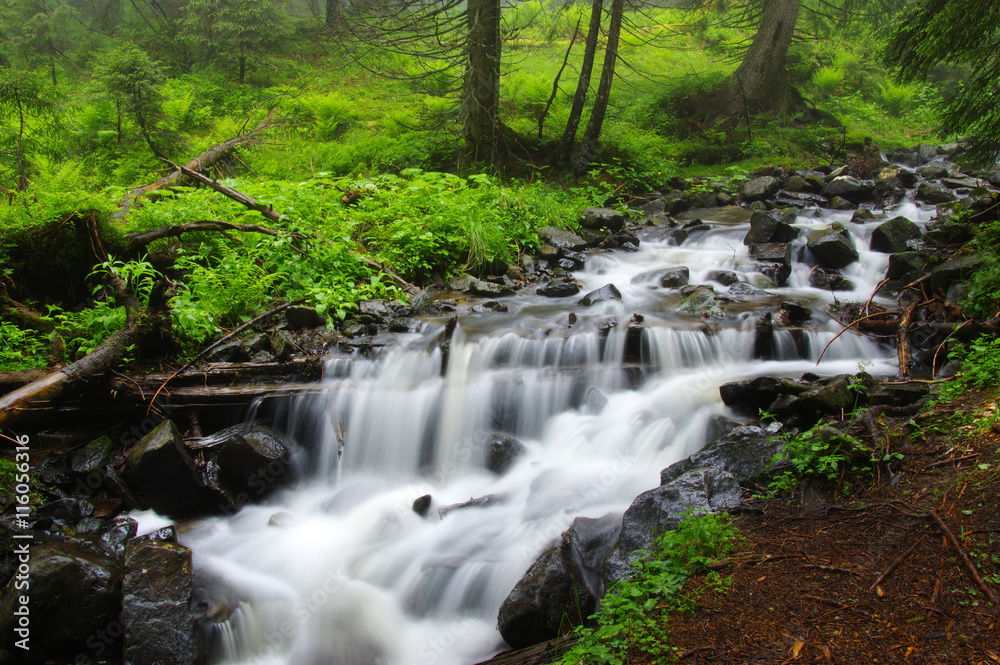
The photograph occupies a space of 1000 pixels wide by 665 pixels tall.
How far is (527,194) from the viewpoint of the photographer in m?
10.0

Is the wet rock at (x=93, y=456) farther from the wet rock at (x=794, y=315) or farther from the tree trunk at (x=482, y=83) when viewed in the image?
the tree trunk at (x=482, y=83)

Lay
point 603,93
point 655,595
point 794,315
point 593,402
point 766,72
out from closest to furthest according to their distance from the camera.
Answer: point 655,595, point 593,402, point 794,315, point 603,93, point 766,72

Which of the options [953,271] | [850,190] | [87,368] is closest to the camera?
[87,368]

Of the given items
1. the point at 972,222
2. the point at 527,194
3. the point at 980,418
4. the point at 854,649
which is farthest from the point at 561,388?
the point at 972,222

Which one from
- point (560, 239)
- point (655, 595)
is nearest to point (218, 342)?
point (655, 595)

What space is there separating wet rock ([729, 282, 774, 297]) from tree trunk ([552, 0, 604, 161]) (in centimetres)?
621

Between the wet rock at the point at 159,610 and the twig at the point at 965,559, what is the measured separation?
400 centimetres

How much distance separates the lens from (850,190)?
1131 centimetres

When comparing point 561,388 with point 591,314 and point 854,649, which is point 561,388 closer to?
point 591,314

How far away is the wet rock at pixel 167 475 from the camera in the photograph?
4277 mm

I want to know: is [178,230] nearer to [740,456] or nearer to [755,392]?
[740,456]

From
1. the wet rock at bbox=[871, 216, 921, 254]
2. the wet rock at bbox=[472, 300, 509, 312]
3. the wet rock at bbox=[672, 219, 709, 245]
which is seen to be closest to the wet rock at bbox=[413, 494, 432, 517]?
the wet rock at bbox=[472, 300, 509, 312]

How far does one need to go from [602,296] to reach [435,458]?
11.3ft

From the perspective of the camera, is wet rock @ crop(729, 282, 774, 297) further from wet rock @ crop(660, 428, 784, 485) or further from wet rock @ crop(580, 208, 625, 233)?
wet rock @ crop(660, 428, 784, 485)
